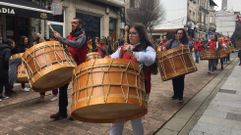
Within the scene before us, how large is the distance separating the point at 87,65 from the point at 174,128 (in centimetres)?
276

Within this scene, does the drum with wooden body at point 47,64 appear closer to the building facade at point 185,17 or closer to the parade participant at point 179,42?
the parade participant at point 179,42

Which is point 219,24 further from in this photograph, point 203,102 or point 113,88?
point 113,88

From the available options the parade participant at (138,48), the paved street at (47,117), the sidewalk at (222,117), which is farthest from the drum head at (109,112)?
the sidewalk at (222,117)

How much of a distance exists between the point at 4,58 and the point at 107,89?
17.5 ft

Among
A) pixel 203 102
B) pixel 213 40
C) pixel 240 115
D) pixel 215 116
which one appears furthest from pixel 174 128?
pixel 213 40

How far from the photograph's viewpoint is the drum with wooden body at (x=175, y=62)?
20.5ft

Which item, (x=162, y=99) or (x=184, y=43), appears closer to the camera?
(x=184, y=43)

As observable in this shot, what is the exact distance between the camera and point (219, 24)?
26.4 meters

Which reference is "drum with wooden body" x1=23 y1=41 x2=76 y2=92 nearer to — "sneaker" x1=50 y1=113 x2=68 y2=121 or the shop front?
"sneaker" x1=50 y1=113 x2=68 y2=121

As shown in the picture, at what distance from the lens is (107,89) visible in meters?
2.73

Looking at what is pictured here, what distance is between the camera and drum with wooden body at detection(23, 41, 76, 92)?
3996mm

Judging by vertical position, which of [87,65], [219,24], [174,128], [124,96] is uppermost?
[219,24]

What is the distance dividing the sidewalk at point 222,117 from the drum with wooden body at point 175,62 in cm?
96

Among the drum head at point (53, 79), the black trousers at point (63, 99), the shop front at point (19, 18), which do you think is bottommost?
the black trousers at point (63, 99)
